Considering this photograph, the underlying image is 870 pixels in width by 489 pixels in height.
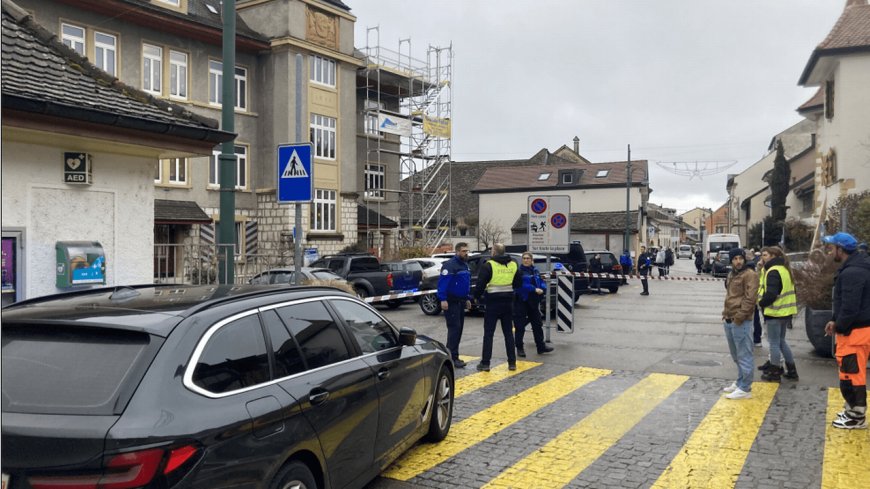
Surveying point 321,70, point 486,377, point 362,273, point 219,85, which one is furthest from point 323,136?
point 486,377

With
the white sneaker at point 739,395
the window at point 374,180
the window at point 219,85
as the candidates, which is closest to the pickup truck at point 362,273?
the window at point 219,85

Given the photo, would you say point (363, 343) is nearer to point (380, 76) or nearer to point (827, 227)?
point (827, 227)

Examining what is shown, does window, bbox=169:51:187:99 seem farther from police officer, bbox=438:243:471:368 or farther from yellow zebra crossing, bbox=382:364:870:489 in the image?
yellow zebra crossing, bbox=382:364:870:489

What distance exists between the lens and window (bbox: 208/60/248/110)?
29188mm

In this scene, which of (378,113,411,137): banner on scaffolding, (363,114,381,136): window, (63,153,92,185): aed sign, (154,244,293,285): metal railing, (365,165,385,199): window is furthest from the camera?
(365,165,385,199): window

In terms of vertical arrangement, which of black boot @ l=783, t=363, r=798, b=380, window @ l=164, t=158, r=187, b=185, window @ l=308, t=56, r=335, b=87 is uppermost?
window @ l=308, t=56, r=335, b=87

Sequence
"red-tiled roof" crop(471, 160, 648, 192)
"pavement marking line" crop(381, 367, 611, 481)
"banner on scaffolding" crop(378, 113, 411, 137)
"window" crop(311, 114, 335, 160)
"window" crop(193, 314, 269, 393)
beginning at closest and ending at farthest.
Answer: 1. "window" crop(193, 314, 269, 393)
2. "pavement marking line" crop(381, 367, 611, 481)
3. "window" crop(311, 114, 335, 160)
4. "banner on scaffolding" crop(378, 113, 411, 137)
5. "red-tiled roof" crop(471, 160, 648, 192)

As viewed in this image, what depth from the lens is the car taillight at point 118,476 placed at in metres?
2.92

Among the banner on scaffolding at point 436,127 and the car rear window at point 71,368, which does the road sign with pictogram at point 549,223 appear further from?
the banner on scaffolding at point 436,127

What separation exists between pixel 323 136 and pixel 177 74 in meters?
6.93

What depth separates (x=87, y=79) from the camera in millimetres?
8148

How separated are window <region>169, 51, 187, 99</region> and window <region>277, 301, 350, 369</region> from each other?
25.3 meters

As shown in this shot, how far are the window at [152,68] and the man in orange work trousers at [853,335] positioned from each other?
25470 mm

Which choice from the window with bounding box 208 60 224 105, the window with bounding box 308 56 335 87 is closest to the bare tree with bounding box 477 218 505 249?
the window with bounding box 308 56 335 87
